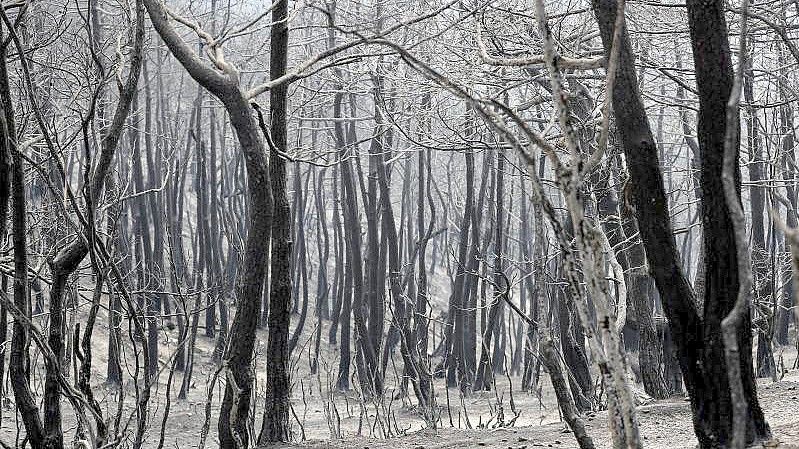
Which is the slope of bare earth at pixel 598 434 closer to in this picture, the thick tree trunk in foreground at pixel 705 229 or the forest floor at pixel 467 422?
the forest floor at pixel 467 422

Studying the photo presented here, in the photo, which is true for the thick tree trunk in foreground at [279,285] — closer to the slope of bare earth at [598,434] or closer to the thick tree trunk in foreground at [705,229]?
the slope of bare earth at [598,434]

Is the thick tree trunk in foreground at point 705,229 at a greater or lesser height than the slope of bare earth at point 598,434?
greater

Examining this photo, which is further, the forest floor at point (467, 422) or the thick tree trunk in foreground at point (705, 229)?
the forest floor at point (467, 422)

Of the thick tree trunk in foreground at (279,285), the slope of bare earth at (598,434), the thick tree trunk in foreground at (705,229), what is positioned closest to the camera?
the thick tree trunk in foreground at (705,229)

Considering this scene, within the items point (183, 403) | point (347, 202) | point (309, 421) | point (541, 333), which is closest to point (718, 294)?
point (541, 333)

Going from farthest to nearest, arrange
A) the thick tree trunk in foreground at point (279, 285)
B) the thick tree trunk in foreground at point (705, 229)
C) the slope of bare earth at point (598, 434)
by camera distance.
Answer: the thick tree trunk in foreground at point (279, 285) < the slope of bare earth at point (598, 434) < the thick tree trunk in foreground at point (705, 229)

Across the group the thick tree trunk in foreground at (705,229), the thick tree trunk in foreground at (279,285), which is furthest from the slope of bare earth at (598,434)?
the thick tree trunk in foreground at (705,229)

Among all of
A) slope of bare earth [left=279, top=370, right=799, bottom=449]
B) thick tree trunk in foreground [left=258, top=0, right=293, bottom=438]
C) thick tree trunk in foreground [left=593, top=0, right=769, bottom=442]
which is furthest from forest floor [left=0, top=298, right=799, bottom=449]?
thick tree trunk in foreground [left=593, top=0, right=769, bottom=442]

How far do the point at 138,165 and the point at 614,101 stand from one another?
60.0 ft

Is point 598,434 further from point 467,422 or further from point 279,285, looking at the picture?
point 467,422

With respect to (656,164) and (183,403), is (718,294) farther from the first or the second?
(183,403)

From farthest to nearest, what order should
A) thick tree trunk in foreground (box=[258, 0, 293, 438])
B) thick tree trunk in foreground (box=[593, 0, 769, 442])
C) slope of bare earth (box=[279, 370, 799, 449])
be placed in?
thick tree trunk in foreground (box=[258, 0, 293, 438]) < slope of bare earth (box=[279, 370, 799, 449]) < thick tree trunk in foreground (box=[593, 0, 769, 442])

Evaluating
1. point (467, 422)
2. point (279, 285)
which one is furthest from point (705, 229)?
point (467, 422)

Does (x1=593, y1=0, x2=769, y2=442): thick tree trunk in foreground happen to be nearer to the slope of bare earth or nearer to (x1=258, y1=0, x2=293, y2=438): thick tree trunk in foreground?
the slope of bare earth
